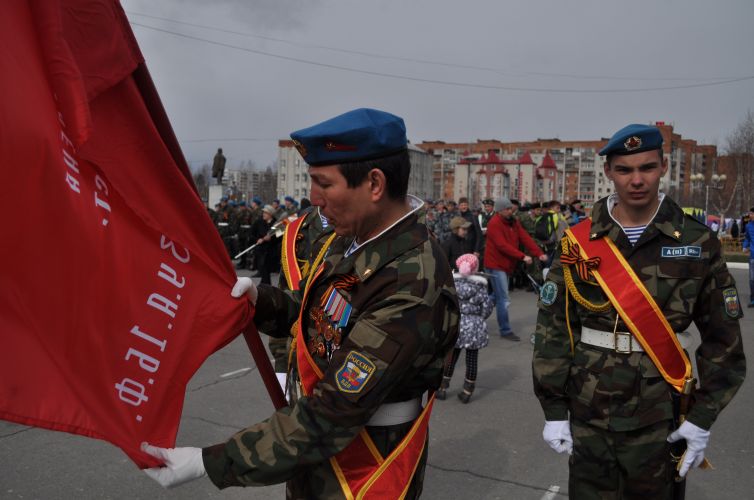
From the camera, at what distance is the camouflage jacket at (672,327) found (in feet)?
9.24

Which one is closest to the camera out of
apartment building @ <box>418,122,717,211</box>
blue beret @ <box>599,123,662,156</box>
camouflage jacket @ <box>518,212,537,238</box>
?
blue beret @ <box>599,123,662,156</box>

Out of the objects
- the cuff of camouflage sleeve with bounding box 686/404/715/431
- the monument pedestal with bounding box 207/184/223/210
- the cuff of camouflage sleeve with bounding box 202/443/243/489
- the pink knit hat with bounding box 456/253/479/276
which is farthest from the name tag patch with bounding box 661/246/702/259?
the monument pedestal with bounding box 207/184/223/210

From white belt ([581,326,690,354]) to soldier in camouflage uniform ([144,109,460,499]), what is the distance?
114 cm

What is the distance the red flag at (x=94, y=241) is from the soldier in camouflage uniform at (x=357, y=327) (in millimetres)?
198

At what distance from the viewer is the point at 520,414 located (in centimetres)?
606

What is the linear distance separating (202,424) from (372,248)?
13.1 ft

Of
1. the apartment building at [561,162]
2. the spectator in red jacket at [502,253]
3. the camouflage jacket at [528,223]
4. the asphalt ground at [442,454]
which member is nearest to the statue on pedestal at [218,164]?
the camouflage jacket at [528,223]

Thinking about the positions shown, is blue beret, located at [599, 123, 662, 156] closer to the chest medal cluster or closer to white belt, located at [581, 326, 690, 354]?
white belt, located at [581, 326, 690, 354]

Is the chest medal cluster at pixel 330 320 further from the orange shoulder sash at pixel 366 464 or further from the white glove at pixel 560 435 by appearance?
the white glove at pixel 560 435

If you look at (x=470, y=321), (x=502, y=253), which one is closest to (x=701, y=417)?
(x=470, y=321)

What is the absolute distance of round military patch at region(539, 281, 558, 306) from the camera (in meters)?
3.09

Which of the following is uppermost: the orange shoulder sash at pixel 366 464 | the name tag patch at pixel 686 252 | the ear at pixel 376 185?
the ear at pixel 376 185

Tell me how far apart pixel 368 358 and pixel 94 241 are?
0.77 meters

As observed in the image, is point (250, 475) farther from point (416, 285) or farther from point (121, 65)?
point (121, 65)
